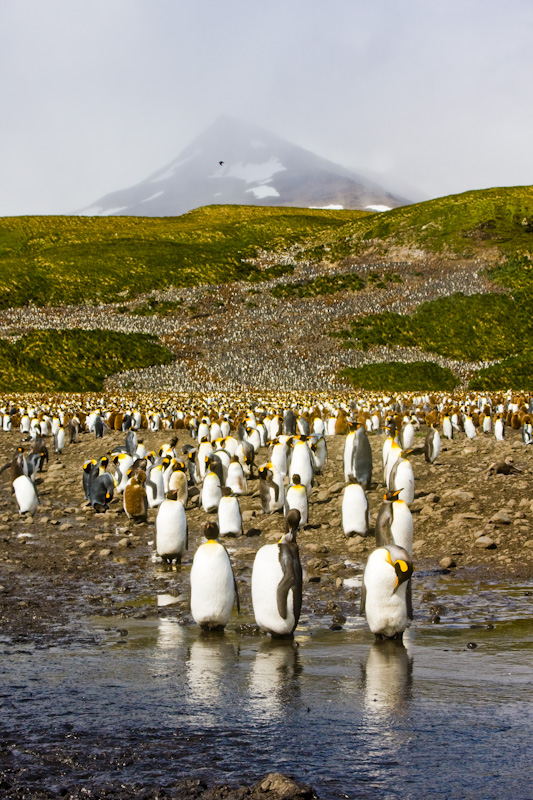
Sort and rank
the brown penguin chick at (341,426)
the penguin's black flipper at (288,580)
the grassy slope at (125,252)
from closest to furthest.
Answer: the penguin's black flipper at (288,580), the brown penguin chick at (341,426), the grassy slope at (125,252)

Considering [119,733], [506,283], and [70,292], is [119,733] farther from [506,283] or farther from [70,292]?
[70,292]

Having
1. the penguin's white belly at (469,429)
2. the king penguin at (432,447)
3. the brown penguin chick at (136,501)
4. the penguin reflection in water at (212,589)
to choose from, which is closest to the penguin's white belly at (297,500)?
the brown penguin chick at (136,501)

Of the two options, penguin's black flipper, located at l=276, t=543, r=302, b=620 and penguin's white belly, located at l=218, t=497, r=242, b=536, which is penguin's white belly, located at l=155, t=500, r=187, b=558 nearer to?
penguin's white belly, located at l=218, t=497, r=242, b=536

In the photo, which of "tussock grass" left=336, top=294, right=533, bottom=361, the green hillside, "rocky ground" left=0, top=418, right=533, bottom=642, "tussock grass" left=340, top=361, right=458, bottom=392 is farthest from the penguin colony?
the green hillside

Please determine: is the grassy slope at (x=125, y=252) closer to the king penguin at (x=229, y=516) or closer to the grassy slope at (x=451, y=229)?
the grassy slope at (x=451, y=229)

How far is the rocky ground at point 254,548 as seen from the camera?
29.6 feet

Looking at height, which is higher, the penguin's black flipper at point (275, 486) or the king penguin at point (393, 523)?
the penguin's black flipper at point (275, 486)

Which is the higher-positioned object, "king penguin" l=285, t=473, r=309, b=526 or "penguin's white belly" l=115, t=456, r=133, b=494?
"penguin's white belly" l=115, t=456, r=133, b=494

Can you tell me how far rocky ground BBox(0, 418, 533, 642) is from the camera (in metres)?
9.02

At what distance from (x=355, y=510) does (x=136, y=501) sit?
439 cm

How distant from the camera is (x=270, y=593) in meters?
Result: 7.66

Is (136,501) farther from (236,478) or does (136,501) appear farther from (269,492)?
(269,492)

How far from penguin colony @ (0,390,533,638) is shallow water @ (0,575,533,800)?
1.65ft

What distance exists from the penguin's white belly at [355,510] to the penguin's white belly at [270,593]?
453 cm
